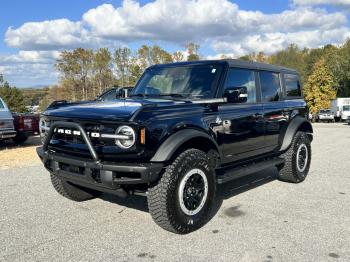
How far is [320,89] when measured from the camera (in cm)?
5706

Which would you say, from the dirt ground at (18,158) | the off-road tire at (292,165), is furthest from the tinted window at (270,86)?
the dirt ground at (18,158)

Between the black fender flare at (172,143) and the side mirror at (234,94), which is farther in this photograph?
the side mirror at (234,94)

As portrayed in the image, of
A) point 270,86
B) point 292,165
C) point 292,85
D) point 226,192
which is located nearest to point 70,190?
point 226,192

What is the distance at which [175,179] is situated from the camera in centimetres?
415

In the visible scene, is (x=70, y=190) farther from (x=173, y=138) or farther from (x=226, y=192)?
(x=226, y=192)

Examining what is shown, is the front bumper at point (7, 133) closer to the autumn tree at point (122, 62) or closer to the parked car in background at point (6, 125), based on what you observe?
the parked car in background at point (6, 125)

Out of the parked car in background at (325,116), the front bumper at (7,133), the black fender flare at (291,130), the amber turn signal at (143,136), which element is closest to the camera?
the amber turn signal at (143,136)

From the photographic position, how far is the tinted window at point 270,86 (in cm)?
600

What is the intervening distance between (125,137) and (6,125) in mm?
8981

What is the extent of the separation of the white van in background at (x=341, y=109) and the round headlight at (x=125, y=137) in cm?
3990

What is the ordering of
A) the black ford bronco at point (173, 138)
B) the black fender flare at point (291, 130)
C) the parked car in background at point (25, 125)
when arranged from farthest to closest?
the parked car in background at point (25, 125)
the black fender flare at point (291, 130)
the black ford bronco at point (173, 138)

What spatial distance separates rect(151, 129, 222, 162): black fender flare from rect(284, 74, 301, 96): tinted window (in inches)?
118

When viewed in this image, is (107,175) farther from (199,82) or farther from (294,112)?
(294,112)

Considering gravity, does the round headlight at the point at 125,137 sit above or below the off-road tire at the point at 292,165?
above
